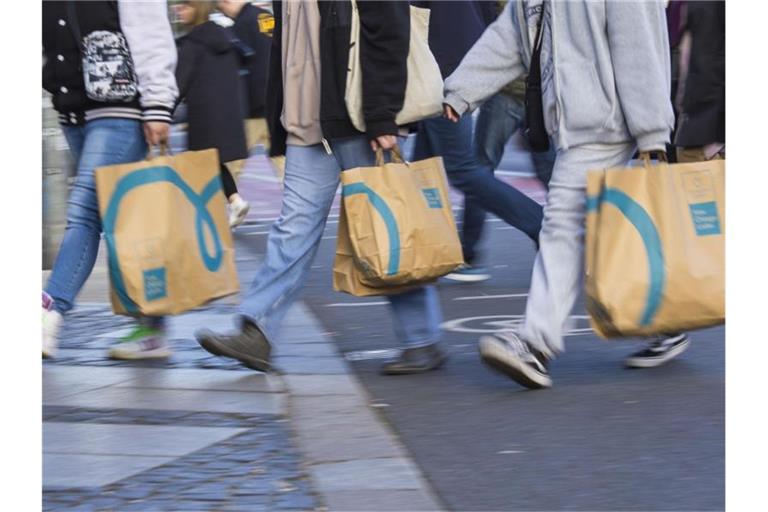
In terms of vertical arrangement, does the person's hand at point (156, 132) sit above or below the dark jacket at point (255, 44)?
below

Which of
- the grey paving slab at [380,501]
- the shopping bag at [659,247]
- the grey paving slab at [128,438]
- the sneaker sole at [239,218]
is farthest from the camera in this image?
the sneaker sole at [239,218]

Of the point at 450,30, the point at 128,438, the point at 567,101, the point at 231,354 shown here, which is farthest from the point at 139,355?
the point at 450,30

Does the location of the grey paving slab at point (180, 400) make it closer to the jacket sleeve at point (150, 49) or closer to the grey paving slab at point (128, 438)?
the grey paving slab at point (128, 438)

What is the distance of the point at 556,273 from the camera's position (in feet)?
18.8

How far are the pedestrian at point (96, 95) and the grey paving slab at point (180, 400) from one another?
62 cm

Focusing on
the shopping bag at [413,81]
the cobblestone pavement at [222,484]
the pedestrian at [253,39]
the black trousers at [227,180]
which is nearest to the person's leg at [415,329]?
the shopping bag at [413,81]

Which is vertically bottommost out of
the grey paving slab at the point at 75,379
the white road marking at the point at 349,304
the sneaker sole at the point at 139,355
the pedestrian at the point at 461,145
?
the white road marking at the point at 349,304

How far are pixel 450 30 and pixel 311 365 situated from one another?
2.45m

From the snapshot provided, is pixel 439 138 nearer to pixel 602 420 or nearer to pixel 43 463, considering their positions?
pixel 602 420

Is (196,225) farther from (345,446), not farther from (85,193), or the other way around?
(345,446)

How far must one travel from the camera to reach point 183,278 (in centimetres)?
620

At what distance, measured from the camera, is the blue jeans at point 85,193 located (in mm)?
6309

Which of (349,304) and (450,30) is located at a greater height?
(450,30)

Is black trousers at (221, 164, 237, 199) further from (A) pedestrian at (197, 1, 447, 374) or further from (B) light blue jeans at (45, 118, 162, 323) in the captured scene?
(A) pedestrian at (197, 1, 447, 374)
